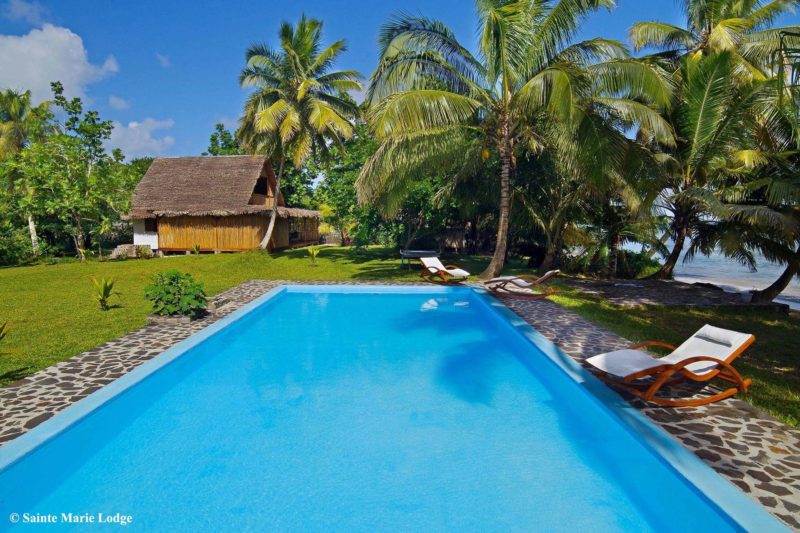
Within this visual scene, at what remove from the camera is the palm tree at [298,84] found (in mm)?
17406

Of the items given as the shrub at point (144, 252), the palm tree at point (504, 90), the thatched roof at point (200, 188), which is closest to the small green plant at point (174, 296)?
the palm tree at point (504, 90)

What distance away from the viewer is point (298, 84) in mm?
18094

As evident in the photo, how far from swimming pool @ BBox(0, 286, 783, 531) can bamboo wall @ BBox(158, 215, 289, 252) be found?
16.1 meters

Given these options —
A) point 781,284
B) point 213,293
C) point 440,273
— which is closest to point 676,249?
point 781,284

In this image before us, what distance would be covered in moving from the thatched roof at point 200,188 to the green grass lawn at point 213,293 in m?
5.79

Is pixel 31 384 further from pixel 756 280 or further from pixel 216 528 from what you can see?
pixel 756 280

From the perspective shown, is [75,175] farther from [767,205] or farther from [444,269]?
[767,205]

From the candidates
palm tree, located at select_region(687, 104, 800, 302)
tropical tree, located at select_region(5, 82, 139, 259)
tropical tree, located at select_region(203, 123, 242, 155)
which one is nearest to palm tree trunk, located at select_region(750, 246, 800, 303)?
palm tree, located at select_region(687, 104, 800, 302)

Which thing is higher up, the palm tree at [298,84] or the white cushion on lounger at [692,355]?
the palm tree at [298,84]

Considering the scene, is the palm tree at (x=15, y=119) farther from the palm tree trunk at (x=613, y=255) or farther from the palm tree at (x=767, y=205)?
the palm tree at (x=767, y=205)

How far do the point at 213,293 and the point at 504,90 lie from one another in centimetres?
877

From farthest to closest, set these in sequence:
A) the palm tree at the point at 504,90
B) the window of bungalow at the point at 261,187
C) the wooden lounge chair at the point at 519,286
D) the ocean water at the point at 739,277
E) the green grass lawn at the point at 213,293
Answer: the window of bungalow at the point at 261,187, the ocean water at the point at 739,277, the wooden lounge chair at the point at 519,286, the palm tree at the point at 504,90, the green grass lawn at the point at 213,293

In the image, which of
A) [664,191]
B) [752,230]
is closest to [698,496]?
[752,230]

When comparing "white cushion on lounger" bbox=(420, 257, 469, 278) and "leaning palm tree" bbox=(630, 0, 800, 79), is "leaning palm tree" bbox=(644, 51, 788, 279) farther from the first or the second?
"white cushion on lounger" bbox=(420, 257, 469, 278)
